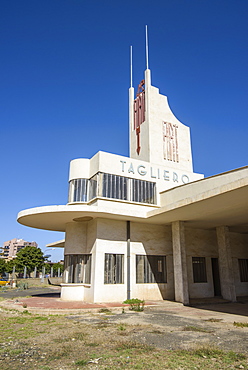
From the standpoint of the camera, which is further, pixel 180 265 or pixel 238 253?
pixel 238 253

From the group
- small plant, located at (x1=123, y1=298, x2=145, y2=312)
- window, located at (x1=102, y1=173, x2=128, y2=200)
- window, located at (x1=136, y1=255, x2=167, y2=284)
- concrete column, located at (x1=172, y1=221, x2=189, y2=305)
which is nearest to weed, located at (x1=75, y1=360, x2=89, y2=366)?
small plant, located at (x1=123, y1=298, x2=145, y2=312)

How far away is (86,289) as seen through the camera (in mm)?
17562

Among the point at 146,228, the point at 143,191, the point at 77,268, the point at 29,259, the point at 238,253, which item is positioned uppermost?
the point at 143,191

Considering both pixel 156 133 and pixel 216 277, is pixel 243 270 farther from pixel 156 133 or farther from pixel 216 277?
pixel 156 133

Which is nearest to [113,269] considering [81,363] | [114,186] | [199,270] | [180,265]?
[180,265]

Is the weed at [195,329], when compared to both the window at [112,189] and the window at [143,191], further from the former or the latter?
the window at [143,191]

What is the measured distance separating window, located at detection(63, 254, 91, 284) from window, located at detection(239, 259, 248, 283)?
485 inches

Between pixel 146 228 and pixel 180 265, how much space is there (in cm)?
350

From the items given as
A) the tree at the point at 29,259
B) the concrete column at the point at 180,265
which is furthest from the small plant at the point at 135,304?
the tree at the point at 29,259

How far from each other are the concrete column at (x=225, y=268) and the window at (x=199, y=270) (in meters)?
1.77

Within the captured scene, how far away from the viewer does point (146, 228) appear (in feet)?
63.6

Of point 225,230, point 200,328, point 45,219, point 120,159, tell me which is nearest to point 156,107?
point 120,159

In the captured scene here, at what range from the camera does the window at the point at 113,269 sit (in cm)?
1720

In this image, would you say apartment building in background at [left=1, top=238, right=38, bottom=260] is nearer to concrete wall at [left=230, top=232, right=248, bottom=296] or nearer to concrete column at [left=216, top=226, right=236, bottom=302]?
concrete wall at [left=230, top=232, right=248, bottom=296]
